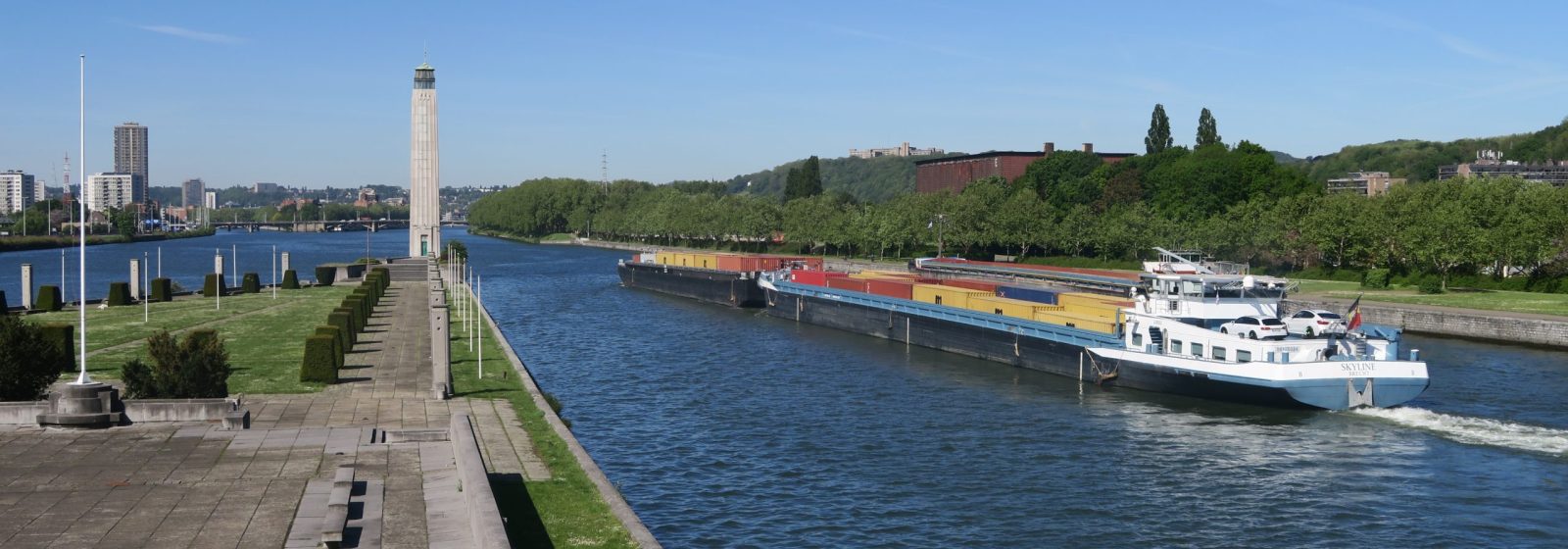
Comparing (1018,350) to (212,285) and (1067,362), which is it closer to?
(1067,362)

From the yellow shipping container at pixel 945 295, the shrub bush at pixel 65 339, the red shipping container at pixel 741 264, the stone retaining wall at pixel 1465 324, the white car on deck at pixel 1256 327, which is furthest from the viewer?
the red shipping container at pixel 741 264

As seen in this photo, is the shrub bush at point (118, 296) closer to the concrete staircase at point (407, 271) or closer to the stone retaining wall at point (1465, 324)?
the concrete staircase at point (407, 271)

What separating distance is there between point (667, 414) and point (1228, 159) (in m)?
101

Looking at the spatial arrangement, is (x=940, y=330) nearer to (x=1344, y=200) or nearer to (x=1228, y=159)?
(x=1344, y=200)

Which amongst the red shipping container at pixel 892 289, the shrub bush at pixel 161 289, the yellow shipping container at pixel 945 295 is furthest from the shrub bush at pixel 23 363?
the shrub bush at pixel 161 289

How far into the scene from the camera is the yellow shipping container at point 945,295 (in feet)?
224

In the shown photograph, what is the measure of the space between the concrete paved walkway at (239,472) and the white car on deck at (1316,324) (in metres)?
29.2

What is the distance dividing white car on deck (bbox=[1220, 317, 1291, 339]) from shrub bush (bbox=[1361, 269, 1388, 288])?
154ft

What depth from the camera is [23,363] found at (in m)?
37.1

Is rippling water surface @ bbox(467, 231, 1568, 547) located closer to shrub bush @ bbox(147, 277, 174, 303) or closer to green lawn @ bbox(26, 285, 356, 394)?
green lawn @ bbox(26, 285, 356, 394)

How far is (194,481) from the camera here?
88.5 feet

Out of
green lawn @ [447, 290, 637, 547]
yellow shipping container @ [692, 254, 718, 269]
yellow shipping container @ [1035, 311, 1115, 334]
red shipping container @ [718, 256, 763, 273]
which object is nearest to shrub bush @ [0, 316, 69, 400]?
green lawn @ [447, 290, 637, 547]

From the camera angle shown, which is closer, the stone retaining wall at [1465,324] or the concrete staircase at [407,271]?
the stone retaining wall at [1465,324]

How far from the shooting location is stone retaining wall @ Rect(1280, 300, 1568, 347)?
6494 cm
